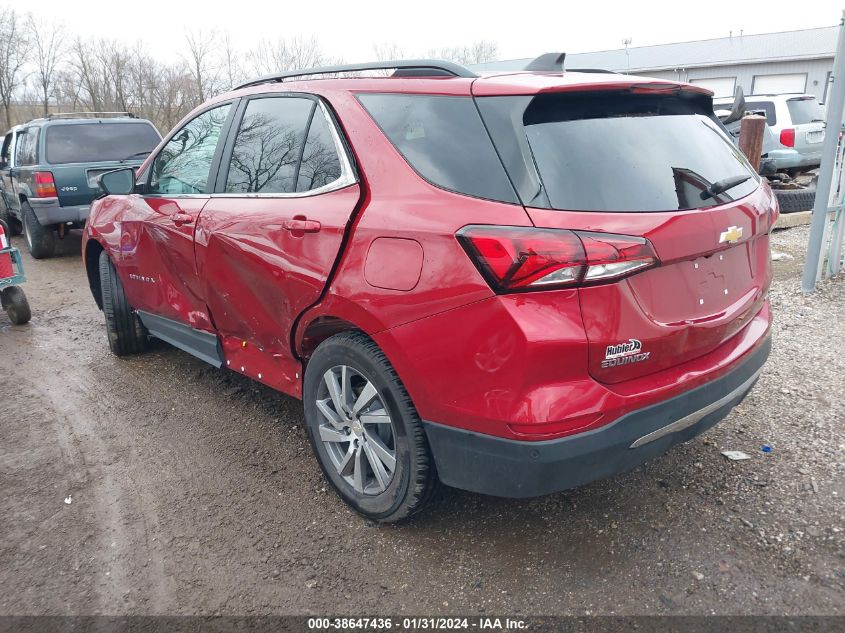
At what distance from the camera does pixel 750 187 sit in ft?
8.87

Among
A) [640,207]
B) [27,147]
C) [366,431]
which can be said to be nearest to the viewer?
[640,207]

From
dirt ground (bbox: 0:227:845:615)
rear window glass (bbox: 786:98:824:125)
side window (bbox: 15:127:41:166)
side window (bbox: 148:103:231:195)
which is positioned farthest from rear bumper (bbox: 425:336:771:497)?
rear window glass (bbox: 786:98:824:125)

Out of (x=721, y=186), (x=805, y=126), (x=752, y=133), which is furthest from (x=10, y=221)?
(x=805, y=126)

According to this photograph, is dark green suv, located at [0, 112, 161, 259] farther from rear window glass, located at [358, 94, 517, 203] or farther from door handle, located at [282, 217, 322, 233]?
rear window glass, located at [358, 94, 517, 203]

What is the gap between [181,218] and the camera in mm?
3633

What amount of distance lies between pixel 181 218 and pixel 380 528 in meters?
2.06

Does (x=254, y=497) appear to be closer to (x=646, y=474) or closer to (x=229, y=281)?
(x=229, y=281)

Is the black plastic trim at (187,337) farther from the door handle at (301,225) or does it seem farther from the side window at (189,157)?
the door handle at (301,225)

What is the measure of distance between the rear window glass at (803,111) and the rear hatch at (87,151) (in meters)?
11.2

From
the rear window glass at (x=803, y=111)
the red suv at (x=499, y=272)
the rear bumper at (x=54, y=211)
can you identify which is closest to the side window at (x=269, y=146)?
the red suv at (x=499, y=272)

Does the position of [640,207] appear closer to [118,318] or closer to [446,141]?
[446,141]

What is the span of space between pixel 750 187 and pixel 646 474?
138 cm

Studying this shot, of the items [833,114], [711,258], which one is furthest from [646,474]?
[833,114]

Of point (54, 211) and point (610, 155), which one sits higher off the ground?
point (610, 155)
